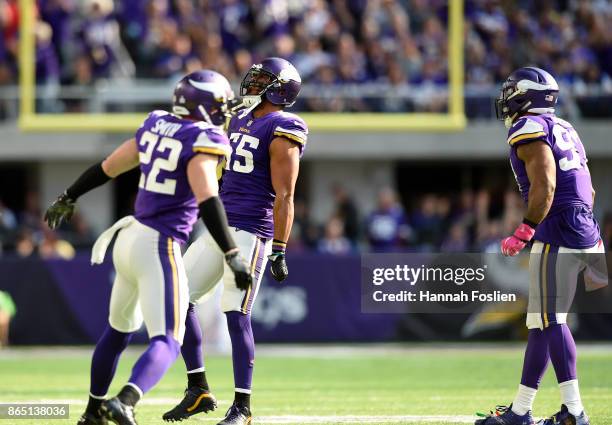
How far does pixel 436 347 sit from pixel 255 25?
5642 mm

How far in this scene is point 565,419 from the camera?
20.0ft

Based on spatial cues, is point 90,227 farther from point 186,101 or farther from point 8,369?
point 186,101

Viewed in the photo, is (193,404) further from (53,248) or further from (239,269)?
(53,248)

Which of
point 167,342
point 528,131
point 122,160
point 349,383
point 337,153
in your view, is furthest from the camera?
point 337,153

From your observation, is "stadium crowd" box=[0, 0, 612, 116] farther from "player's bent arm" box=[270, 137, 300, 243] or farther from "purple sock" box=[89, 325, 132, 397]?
"purple sock" box=[89, 325, 132, 397]

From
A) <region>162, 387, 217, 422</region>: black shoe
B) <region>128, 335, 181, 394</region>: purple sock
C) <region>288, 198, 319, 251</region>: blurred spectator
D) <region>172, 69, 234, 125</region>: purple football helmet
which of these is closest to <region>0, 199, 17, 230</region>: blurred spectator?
<region>288, 198, 319, 251</region>: blurred spectator

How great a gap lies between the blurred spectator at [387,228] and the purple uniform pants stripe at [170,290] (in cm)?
968

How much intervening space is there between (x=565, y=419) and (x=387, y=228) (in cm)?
920

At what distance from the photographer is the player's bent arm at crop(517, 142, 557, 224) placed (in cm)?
598

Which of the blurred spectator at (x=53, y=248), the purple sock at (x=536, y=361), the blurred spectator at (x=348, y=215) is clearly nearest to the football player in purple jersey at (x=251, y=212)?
the purple sock at (x=536, y=361)

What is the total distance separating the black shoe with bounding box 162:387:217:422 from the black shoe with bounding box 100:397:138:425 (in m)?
1.16

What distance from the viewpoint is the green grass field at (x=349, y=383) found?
274 inches

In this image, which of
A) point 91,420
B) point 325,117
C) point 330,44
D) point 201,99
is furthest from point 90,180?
point 330,44

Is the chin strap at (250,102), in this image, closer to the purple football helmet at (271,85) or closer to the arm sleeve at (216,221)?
the purple football helmet at (271,85)
